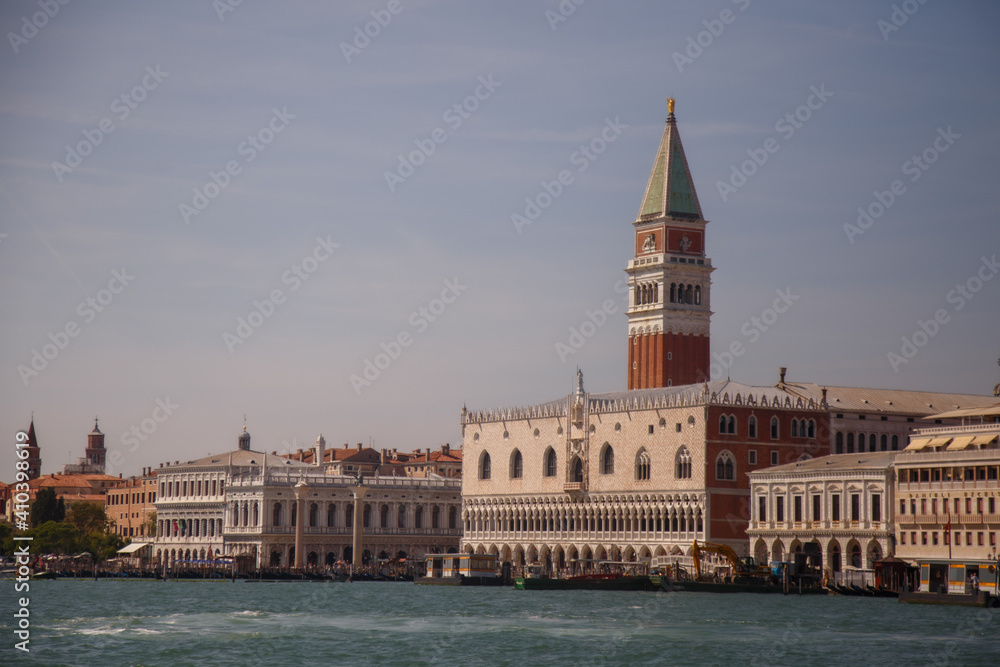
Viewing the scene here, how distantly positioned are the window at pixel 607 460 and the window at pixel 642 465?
2.93 m

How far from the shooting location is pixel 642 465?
366 feet

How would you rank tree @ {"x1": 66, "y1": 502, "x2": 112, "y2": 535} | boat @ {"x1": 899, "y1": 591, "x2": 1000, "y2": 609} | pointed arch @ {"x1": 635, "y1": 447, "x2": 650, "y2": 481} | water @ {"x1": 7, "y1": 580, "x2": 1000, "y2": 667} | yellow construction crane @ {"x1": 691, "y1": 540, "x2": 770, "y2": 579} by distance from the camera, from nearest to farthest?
water @ {"x1": 7, "y1": 580, "x2": 1000, "y2": 667} < boat @ {"x1": 899, "y1": 591, "x2": 1000, "y2": 609} < yellow construction crane @ {"x1": 691, "y1": 540, "x2": 770, "y2": 579} < pointed arch @ {"x1": 635, "y1": 447, "x2": 650, "y2": 481} < tree @ {"x1": 66, "y1": 502, "x2": 112, "y2": 535}

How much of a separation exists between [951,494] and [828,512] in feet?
32.0

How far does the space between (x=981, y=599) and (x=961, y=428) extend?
16251mm

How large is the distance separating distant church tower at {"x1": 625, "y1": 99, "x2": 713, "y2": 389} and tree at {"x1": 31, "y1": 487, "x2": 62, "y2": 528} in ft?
159

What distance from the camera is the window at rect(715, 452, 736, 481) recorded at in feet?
348

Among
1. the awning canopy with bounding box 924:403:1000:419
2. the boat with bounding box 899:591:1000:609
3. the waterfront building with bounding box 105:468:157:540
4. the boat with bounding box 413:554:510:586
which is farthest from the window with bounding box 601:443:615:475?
the waterfront building with bounding box 105:468:157:540

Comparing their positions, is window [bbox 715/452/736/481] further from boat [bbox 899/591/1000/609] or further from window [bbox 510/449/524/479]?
boat [bbox 899/591/1000/609]

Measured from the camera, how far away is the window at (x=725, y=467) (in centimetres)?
10619

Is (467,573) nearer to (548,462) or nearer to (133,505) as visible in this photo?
(548,462)

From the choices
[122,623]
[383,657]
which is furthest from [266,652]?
[122,623]

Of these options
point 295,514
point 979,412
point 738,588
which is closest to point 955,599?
point 979,412

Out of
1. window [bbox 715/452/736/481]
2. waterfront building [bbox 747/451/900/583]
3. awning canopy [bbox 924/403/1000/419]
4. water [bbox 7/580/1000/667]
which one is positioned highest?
awning canopy [bbox 924/403/1000/419]

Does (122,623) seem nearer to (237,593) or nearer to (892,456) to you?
(237,593)
